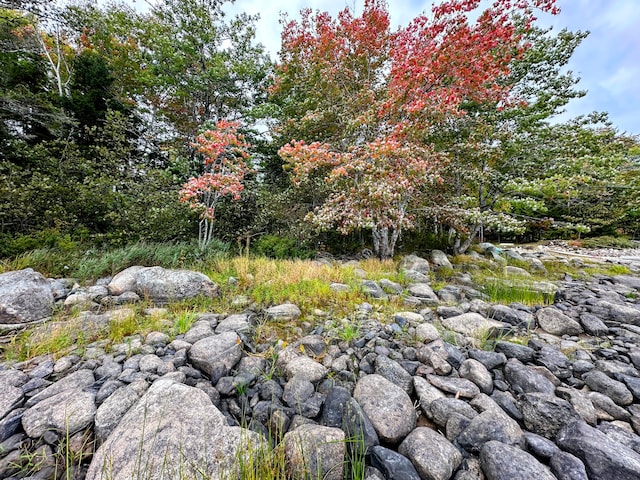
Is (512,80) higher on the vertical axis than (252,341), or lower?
higher

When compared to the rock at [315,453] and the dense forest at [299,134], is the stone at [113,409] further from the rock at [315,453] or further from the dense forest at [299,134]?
the dense forest at [299,134]

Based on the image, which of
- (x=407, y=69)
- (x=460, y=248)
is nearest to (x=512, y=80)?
(x=407, y=69)

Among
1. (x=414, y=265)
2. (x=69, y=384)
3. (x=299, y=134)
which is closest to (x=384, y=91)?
(x=299, y=134)

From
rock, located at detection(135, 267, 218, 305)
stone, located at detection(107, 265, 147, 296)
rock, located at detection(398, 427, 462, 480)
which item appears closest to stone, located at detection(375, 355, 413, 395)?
rock, located at detection(398, 427, 462, 480)

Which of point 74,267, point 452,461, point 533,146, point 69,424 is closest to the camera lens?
point 452,461

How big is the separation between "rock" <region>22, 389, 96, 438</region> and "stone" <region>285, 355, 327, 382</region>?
1.15m

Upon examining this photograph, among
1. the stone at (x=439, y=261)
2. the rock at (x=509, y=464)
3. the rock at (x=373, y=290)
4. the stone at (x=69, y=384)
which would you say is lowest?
the stone at (x=69, y=384)

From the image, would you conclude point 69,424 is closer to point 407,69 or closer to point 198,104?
point 407,69

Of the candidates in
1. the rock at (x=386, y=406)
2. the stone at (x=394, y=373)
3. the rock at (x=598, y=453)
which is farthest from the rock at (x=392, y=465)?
the rock at (x=598, y=453)

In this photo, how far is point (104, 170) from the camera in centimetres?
543

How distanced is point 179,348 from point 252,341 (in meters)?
0.60

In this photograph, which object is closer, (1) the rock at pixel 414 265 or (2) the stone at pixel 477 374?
(2) the stone at pixel 477 374

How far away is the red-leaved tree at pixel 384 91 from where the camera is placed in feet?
13.4

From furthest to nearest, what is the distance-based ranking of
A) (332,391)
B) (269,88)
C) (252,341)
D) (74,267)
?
(269,88), (74,267), (252,341), (332,391)
